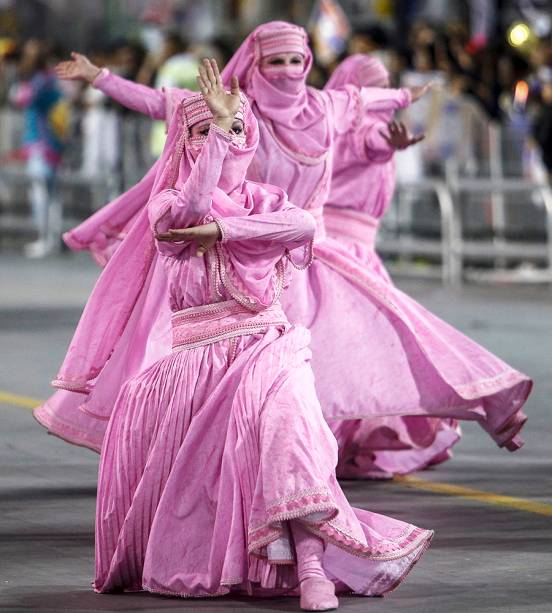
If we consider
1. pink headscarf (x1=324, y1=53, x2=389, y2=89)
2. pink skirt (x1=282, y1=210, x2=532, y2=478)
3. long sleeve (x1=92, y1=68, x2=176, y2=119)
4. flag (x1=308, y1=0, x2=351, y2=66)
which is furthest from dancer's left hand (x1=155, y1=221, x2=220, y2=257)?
flag (x1=308, y1=0, x2=351, y2=66)

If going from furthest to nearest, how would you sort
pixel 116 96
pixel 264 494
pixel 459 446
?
pixel 459 446 < pixel 116 96 < pixel 264 494

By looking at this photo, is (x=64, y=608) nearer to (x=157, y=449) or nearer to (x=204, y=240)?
(x=157, y=449)

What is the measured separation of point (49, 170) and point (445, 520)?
17.0 metres

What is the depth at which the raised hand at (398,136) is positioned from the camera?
10297 mm

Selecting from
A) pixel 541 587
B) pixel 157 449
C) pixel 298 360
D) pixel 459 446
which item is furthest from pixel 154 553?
pixel 459 446

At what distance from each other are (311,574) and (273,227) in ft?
3.98

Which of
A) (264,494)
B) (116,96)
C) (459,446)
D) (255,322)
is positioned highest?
(116,96)

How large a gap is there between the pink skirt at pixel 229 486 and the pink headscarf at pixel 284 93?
239 cm

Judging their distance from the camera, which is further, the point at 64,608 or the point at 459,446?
the point at 459,446

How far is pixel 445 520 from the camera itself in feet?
29.4

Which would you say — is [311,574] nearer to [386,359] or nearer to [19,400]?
[386,359]

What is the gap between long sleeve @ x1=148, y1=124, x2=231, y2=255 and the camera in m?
7.24

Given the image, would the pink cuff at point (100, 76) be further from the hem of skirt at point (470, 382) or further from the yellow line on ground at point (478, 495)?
the yellow line on ground at point (478, 495)

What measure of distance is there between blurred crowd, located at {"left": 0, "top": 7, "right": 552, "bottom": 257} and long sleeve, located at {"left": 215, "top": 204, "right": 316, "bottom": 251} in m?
8.96
